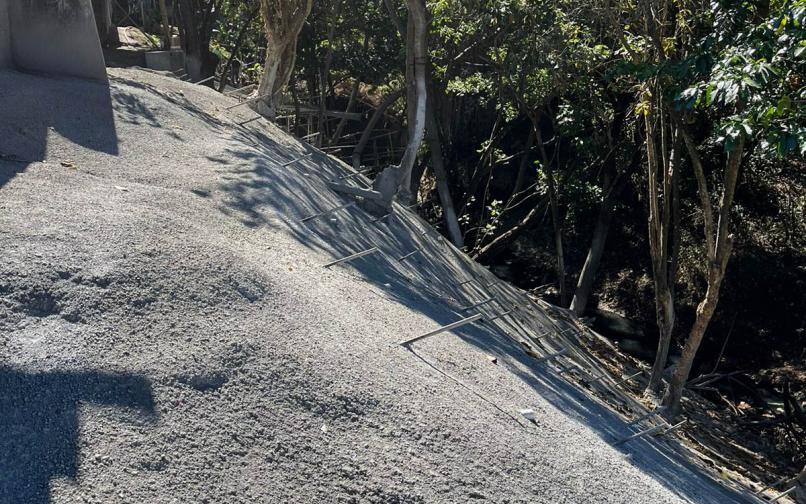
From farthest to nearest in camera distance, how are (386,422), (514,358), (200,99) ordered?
(200,99) → (514,358) → (386,422)

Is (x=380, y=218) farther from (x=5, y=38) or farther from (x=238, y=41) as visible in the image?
(x=238, y=41)

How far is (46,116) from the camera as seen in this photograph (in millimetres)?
10555

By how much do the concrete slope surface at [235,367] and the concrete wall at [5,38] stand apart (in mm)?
1557

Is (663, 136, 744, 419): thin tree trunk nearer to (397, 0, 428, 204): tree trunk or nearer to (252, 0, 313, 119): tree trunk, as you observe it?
(397, 0, 428, 204): tree trunk

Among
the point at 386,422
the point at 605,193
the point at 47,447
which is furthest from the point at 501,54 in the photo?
the point at 47,447

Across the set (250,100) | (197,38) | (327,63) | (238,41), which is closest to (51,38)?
(250,100)

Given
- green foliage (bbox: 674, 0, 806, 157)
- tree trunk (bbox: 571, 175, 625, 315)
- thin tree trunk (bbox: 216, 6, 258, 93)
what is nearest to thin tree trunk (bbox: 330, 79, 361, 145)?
thin tree trunk (bbox: 216, 6, 258, 93)

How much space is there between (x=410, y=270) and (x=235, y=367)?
5.16 m

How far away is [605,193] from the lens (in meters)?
18.3

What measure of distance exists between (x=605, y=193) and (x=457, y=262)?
5299 millimetres

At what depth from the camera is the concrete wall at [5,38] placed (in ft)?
38.1

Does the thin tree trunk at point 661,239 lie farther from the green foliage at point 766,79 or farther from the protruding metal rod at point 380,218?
the protruding metal rod at point 380,218

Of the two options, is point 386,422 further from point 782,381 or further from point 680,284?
point 680,284

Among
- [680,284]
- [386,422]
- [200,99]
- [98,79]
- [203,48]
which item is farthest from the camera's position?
[203,48]
